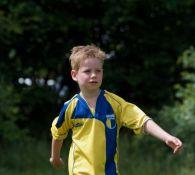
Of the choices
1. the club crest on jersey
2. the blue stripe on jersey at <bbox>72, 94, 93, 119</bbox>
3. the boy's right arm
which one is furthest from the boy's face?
the boy's right arm

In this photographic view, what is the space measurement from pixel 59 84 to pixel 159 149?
3.51 meters

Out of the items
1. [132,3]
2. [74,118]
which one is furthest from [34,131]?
[74,118]

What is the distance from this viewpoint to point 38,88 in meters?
12.9

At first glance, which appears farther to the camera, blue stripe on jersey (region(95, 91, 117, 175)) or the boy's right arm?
the boy's right arm

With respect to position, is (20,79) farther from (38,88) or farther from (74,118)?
(74,118)

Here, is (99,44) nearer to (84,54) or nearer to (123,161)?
(123,161)

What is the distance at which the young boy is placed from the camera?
5133 mm

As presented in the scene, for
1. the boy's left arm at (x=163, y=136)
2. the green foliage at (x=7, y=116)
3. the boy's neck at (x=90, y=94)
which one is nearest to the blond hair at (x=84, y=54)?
the boy's neck at (x=90, y=94)

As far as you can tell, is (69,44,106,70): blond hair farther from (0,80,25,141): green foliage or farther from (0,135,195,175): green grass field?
(0,80,25,141): green foliage

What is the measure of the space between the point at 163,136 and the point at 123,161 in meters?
5.65

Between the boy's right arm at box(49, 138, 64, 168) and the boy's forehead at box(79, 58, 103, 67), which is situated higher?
the boy's forehead at box(79, 58, 103, 67)

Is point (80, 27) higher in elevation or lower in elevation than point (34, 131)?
higher

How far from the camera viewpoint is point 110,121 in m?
5.19

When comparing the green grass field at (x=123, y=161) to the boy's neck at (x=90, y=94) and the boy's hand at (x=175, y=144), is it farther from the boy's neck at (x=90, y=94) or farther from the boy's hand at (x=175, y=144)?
the boy's hand at (x=175, y=144)
